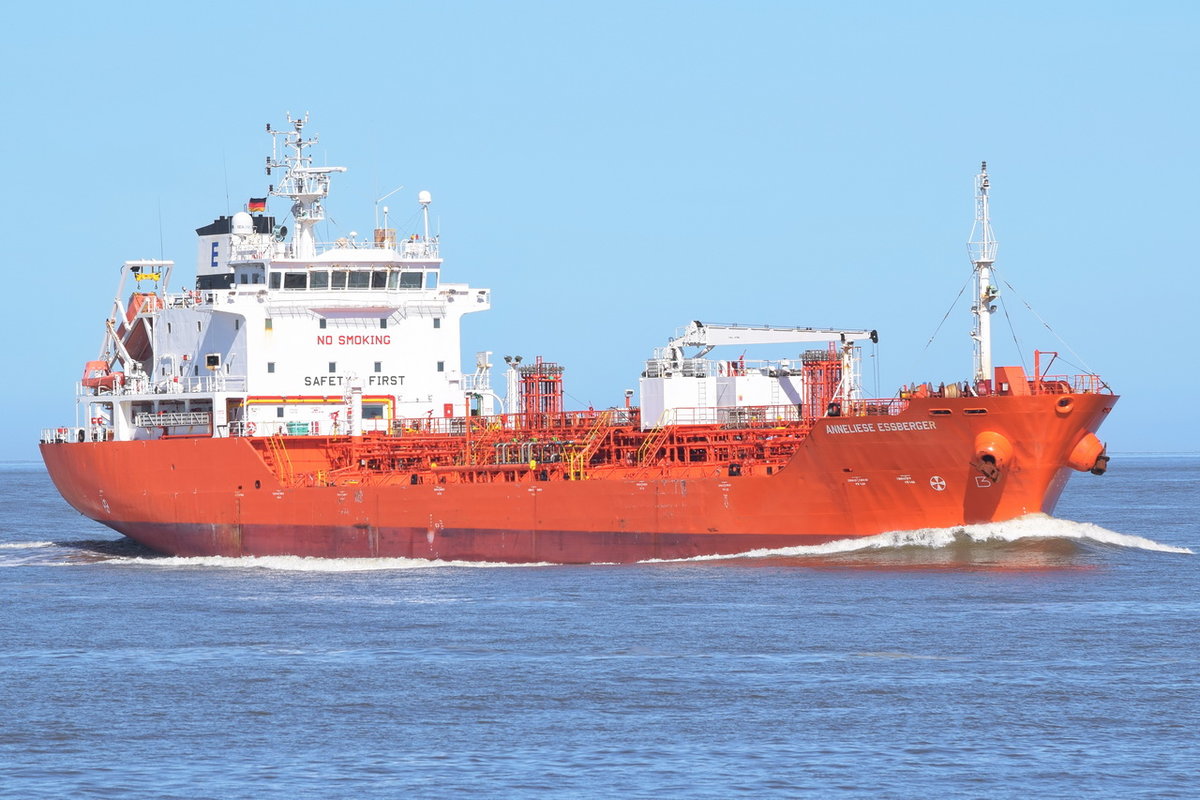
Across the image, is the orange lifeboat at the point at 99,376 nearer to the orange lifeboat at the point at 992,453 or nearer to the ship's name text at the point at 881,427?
the ship's name text at the point at 881,427

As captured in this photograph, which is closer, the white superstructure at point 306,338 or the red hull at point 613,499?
the red hull at point 613,499

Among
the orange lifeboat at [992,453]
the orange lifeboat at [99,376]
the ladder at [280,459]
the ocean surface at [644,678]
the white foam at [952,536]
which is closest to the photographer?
the ocean surface at [644,678]

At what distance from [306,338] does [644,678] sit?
20775 mm

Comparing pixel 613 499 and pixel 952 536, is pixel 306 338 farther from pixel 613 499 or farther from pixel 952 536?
pixel 952 536

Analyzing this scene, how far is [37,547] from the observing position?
44469mm

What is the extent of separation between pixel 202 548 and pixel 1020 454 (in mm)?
19331

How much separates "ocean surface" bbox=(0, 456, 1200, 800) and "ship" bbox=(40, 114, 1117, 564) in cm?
117

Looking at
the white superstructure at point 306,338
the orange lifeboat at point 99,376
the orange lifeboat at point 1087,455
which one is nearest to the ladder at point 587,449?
the white superstructure at point 306,338

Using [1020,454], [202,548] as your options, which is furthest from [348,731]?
[202,548]

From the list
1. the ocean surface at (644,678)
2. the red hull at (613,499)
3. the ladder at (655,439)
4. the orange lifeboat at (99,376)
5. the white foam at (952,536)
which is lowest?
the ocean surface at (644,678)

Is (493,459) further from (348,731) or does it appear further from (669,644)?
(348,731)

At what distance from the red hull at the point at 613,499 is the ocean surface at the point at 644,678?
748mm

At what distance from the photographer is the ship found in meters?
29.8

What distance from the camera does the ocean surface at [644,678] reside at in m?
16.4
